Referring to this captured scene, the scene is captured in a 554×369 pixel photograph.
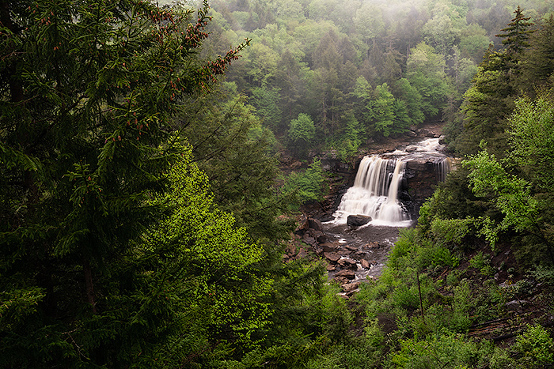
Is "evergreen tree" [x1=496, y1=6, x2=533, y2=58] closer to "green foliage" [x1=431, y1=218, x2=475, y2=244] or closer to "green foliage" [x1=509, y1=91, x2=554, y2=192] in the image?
"green foliage" [x1=509, y1=91, x2=554, y2=192]

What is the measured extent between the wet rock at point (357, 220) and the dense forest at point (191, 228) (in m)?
10.9

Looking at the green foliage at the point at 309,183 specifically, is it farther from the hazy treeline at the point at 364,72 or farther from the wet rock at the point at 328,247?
the wet rock at the point at 328,247

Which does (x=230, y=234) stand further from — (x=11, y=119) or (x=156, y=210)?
(x=11, y=119)

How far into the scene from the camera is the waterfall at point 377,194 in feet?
99.5

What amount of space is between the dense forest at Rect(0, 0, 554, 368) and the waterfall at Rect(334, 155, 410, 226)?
38.0 feet

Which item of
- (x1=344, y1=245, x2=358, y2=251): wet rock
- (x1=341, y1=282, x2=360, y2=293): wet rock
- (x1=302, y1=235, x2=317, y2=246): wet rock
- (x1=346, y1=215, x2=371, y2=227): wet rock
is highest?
(x1=346, y1=215, x2=371, y2=227): wet rock

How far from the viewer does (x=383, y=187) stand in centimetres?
3234

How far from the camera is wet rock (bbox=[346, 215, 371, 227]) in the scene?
97.3 ft

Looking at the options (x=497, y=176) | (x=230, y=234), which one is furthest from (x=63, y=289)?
(x=497, y=176)

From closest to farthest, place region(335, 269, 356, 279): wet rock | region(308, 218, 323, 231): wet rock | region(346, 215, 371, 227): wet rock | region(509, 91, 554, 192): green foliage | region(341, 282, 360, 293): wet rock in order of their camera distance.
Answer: region(509, 91, 554, 192): green foliage < region(341, 282, 360, 293): wet rock < region(335, 269, 356, 279): wet rock < region(308, 218, 323, 231): wet rock < region(346, 215, 371, 227): wet rock

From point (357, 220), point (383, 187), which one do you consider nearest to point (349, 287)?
point (357, 220)

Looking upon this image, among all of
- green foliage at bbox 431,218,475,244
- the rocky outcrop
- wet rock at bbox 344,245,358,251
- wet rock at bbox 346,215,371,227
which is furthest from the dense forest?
wet rock at bbox 346,215,371,227

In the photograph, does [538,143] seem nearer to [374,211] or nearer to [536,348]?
[536,348]

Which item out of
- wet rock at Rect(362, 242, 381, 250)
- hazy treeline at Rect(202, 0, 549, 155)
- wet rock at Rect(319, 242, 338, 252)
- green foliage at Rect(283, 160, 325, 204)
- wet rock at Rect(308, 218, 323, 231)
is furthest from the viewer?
hazy treeline at Rect(202, 0, 549, 155)
